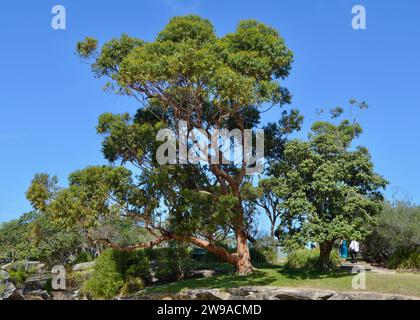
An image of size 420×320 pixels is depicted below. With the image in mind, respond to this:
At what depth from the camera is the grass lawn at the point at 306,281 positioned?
15586 mm

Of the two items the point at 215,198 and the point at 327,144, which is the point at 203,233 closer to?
the point at 215,198

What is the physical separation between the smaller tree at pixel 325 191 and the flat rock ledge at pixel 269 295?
2.54 m

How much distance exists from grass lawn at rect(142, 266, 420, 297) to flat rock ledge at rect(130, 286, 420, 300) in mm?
462

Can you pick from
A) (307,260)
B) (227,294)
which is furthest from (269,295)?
(307,260)

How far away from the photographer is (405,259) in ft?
69.5

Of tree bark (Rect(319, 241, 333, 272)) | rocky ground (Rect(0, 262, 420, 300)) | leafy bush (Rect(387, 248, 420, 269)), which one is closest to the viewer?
rocky ground (Rect(0, 262, 420, 300))

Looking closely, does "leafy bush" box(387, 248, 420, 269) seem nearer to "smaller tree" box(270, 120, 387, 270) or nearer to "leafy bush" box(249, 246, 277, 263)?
"smaller tree" box(270, 120, 387, 270)

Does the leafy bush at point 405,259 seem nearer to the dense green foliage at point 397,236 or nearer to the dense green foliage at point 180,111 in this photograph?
the dense green foliage at point 397,236

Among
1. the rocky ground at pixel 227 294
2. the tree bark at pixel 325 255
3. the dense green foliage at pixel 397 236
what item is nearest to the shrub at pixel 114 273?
the rocky ground at pixel 227 294

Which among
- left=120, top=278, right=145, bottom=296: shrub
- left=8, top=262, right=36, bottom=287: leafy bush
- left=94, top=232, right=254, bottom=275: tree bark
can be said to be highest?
left=94, top=232, right=254, bottom=275: tree bark

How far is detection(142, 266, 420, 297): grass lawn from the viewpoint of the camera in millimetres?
15586

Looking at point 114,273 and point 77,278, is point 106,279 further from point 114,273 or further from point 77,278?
point 77,278

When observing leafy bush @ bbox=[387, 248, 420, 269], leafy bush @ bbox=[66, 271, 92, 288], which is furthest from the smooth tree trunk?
leafy bush @ bbox=[66, 271, 92, 288]

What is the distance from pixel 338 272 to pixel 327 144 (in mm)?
5259
